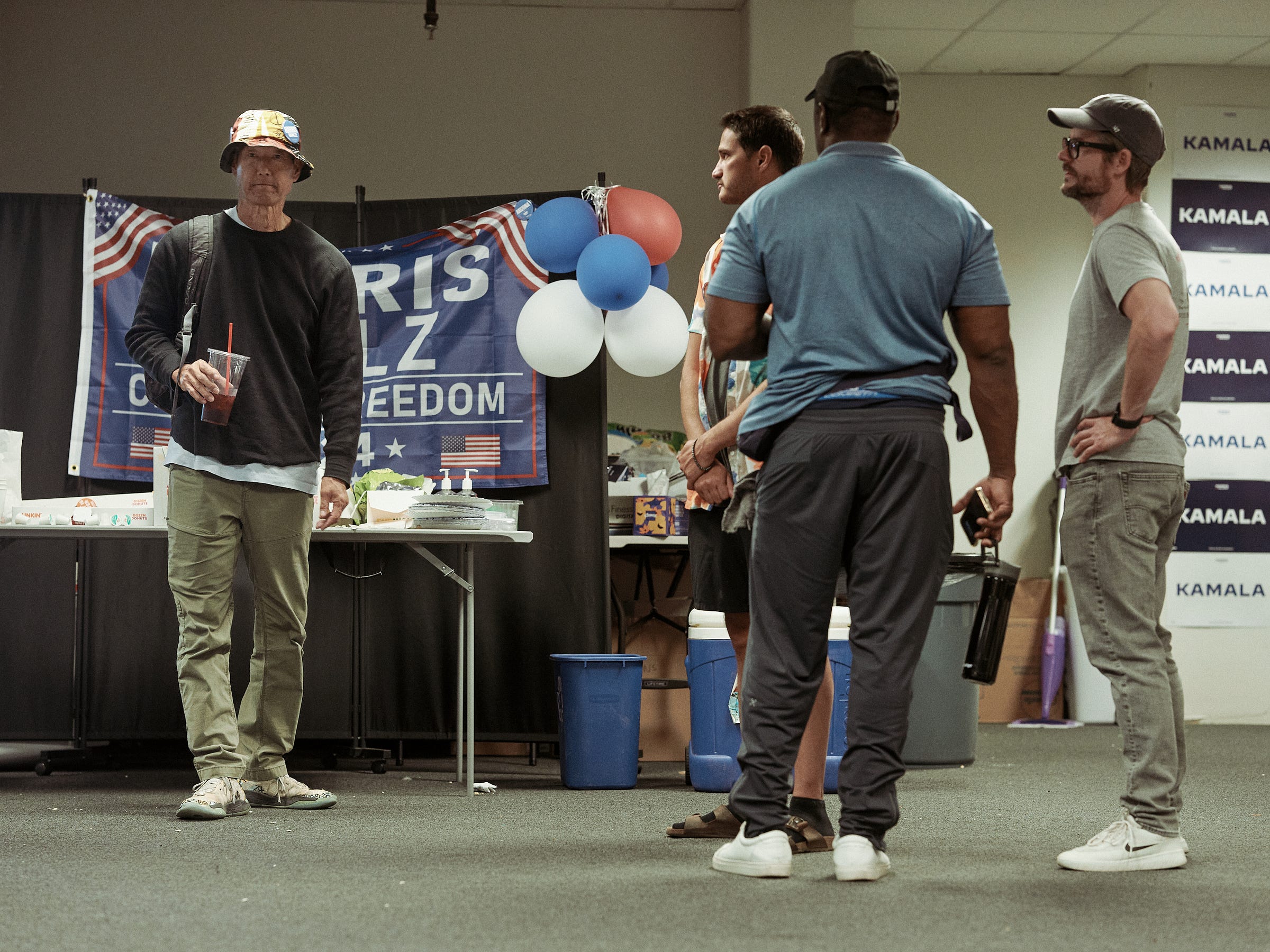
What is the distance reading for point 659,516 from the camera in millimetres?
4805

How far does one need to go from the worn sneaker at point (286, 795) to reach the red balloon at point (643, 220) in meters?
2.10

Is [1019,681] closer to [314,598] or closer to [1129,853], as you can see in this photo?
[314,598]

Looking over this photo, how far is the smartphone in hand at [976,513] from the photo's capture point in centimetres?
250

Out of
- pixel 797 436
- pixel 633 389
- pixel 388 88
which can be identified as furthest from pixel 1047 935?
pixel 388 88

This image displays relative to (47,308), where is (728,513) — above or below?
below

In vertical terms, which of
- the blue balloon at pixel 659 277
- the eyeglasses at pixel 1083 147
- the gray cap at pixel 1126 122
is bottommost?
the eyeglasses at pixel 1083 147

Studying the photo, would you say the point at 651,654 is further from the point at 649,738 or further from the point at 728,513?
the point at 728,513

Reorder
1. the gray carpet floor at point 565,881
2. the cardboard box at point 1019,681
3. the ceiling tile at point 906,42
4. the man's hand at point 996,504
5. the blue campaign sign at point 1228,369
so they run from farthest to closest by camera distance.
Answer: the blue campaign sign at point 1228,369 < the cardboard box at point 1019,681 < the ceiling tile at point 906,42 < the man's hand at point 996,504 < the gray carpet floor at point 565,881

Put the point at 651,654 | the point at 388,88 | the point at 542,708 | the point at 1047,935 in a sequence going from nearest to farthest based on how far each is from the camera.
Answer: the point at 1047,935 → the point at 542,708 → the point at 651,654 → the point at 388,88

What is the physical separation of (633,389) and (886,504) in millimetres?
4050

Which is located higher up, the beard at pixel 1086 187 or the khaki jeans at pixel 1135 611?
the beard at pixel 1086 187

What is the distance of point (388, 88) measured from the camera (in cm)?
628

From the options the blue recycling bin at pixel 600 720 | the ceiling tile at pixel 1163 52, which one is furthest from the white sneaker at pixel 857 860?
the ceiling tile at pixel 1163 52

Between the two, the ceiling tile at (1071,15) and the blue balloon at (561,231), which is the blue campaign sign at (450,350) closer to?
the blue balloon at (561,231)
